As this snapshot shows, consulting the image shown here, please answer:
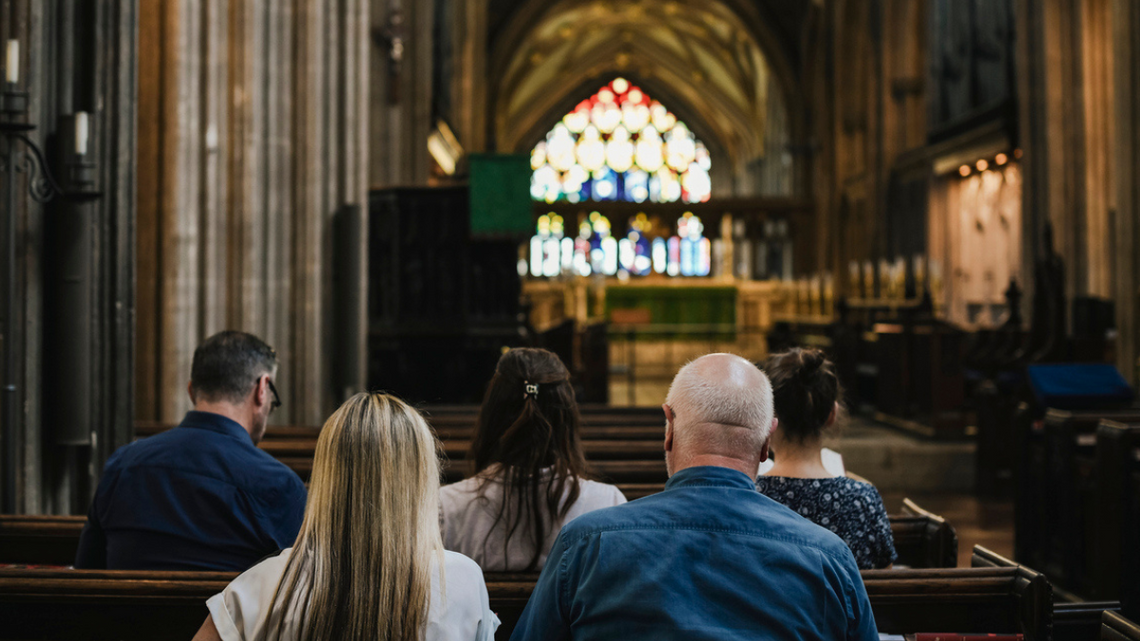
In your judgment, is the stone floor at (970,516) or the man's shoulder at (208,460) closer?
the man's shoulder at (208,460)

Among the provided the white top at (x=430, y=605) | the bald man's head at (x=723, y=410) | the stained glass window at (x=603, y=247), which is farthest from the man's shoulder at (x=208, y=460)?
the stained glass window at (x=603, y=247)

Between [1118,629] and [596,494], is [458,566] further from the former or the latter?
[1118,629]

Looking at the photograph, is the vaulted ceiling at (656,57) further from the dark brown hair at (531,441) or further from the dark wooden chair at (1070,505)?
the dark brown hair at (531,441)

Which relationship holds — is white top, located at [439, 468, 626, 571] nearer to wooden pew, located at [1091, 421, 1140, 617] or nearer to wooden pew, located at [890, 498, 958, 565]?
wooden pew, located at [890, 498, 958, 565]

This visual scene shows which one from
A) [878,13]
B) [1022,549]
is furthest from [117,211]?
[878,13]

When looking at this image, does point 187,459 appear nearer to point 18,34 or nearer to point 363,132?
point 18,34

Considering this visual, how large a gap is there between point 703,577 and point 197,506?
127 centimetres

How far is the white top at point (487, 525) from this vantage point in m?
2.19

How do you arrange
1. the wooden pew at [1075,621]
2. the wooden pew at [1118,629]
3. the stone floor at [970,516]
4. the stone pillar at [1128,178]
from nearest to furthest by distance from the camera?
the wooden pew at [1118,629] → the wooden pew at [1075,621] → the stone floor at [970,516] → the stone pillar at [1128,178]

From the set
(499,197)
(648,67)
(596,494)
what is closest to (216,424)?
(596,494)

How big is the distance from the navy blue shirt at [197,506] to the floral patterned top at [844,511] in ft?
3.60

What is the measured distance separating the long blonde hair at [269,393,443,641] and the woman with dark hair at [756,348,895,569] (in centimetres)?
112

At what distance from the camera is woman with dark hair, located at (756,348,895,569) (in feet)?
7.46

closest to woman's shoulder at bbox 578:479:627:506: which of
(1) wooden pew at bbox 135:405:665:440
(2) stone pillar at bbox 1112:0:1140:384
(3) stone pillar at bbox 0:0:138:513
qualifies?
(1) wooden pew at bbox 135:405:665:440
